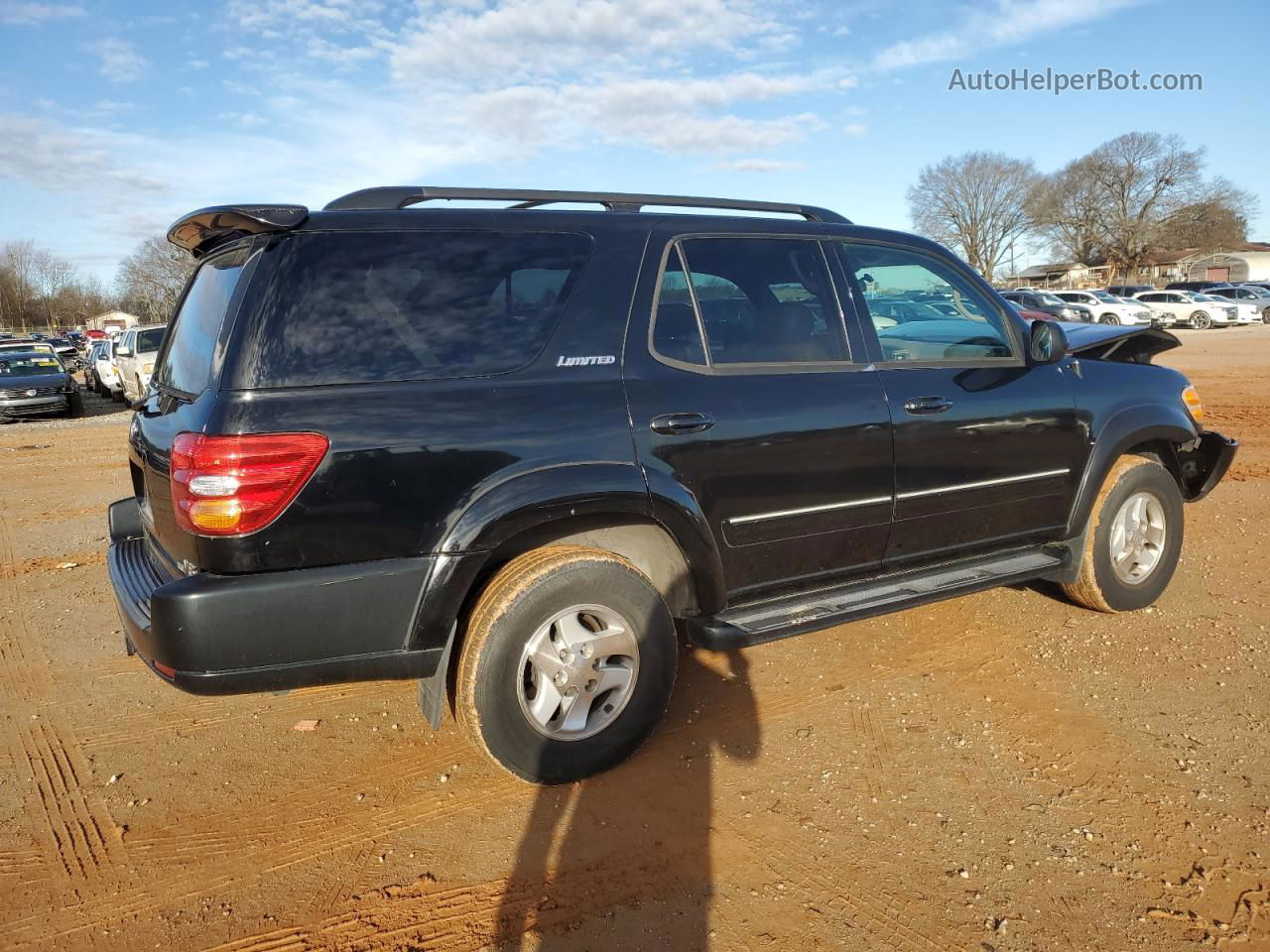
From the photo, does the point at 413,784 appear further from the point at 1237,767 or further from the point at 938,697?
the point at 1237,767

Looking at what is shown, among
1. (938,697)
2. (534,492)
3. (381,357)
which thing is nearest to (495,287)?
(381,357)

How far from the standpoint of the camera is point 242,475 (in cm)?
248

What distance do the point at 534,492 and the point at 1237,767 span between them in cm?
265

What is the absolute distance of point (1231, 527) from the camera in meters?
6.08

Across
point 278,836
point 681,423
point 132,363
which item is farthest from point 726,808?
point 132,363

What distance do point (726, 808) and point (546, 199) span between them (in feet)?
7.50

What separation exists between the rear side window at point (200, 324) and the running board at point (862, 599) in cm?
192

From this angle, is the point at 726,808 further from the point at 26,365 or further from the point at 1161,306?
the point at 1161,306

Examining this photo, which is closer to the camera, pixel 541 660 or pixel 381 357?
pixel 381 357

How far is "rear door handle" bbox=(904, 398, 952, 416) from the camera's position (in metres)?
3.56

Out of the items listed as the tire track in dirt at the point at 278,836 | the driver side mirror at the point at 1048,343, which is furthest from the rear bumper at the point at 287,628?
the driver side mirror at the point at 1048,343

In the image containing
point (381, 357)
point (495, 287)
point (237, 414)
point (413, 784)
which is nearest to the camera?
point (237, 414)

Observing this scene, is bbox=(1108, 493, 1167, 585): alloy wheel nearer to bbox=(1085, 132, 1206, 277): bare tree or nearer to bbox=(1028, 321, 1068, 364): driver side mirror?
bbox=(1028, 321, 1068, 364): driver side mirror

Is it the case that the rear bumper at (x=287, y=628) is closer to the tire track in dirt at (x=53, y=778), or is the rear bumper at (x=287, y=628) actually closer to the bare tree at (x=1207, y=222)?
the tire track in dirt at (x=53, y=778)
